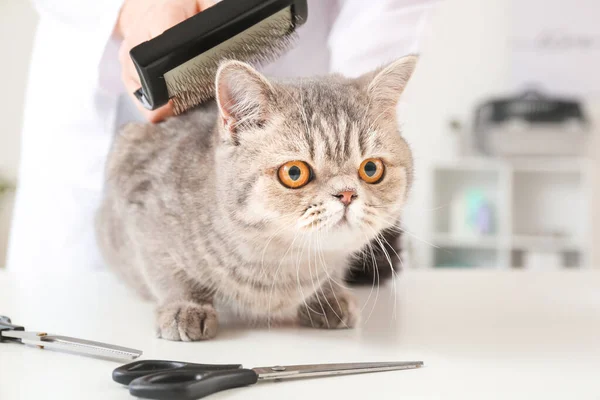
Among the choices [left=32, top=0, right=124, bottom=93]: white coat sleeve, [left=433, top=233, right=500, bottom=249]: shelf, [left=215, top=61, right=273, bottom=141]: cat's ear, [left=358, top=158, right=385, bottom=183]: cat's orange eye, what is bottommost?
[left=358, top=158, right=385, bottom=183]: cat's orange eye

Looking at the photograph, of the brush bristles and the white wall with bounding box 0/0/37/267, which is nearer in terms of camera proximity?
the brush bristles

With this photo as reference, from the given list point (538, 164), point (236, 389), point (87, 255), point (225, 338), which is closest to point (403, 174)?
point (225, 338)

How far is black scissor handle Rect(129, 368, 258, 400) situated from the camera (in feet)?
1.85

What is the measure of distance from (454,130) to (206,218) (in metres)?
3.62

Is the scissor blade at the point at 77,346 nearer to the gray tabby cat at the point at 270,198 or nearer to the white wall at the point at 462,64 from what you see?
the gray tabby cat at the point at 270,198

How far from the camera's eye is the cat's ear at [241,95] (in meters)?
0.88

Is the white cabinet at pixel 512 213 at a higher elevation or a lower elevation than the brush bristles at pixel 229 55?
higher

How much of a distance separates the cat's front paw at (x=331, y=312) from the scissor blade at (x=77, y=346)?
356 millimetres

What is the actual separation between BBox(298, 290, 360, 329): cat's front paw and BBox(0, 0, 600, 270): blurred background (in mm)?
2830

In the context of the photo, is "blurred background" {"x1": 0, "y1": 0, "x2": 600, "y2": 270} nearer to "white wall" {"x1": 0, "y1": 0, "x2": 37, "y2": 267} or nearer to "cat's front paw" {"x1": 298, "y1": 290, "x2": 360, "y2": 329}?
"white wall" {"x1": 0, "y1": 0, "x2": 37, "y2": 267}

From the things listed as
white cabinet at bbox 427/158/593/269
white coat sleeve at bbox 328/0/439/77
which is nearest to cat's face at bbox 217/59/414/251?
white coat sleeve at bbox 328/0/439/77

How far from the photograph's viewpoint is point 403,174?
3.26 feet

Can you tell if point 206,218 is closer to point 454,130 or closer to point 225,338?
point 225,338

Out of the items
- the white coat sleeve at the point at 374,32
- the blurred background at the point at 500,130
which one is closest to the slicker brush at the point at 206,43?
the white coat sleeve at the point at 374,32
